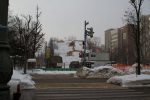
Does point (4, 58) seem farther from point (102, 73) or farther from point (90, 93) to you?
point (102, 73)

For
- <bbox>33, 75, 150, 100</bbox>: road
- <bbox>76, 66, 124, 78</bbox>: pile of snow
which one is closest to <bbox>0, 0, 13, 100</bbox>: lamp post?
<bbox>33, 75, 150, 100</bbox>: road

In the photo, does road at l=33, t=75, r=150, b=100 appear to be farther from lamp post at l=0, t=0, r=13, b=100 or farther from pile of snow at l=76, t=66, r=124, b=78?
pile of snow at l=76, t=66, r=124, b=78

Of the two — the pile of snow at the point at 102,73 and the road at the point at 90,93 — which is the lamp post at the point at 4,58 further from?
the pile of snow at the point at 102,73

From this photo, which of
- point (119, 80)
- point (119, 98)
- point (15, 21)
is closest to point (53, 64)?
point (15, 21)

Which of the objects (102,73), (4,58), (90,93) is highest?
(4,58)

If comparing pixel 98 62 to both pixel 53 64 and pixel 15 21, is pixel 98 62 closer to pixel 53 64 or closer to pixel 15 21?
pixel 53 64

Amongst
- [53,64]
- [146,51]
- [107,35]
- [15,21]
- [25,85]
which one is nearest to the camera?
[25,85]

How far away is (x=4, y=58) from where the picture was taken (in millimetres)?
3518

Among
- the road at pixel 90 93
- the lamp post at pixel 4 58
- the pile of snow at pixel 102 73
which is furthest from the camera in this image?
the pile of snow at pixel 102 73

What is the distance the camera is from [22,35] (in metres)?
67.4

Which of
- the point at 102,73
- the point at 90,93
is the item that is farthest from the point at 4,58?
the point at 102,73

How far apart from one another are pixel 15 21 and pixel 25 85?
49.1 metres

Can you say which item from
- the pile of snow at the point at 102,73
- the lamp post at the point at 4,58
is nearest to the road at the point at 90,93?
the lamp post at the point at 4,58

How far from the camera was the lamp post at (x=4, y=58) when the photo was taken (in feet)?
11.4
